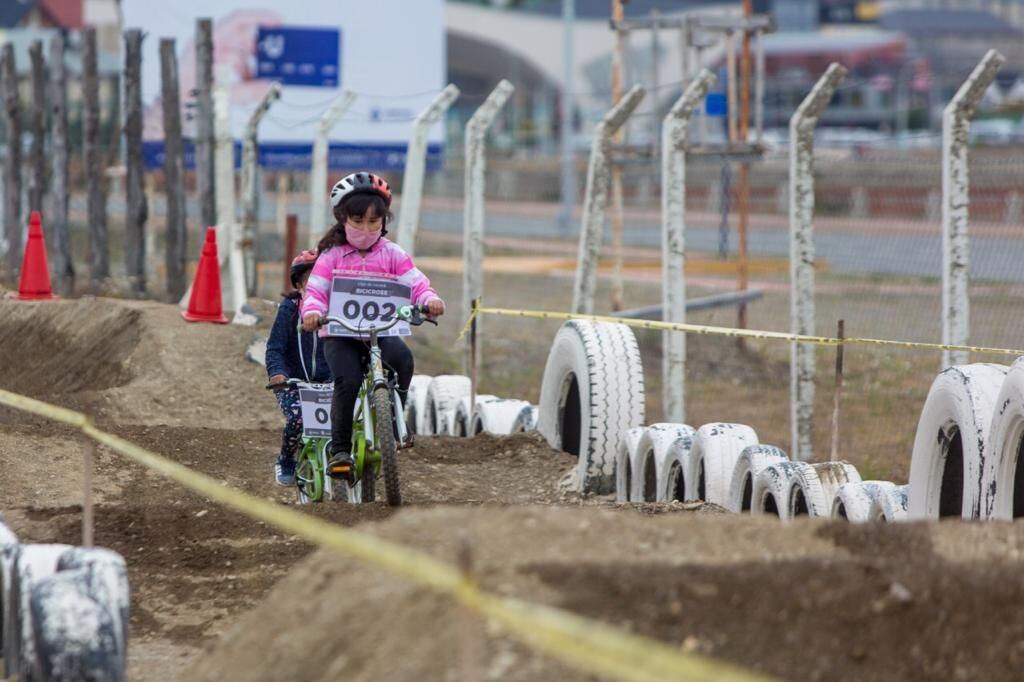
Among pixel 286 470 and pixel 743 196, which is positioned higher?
pixel 743 196

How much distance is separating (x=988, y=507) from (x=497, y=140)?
5559 cm

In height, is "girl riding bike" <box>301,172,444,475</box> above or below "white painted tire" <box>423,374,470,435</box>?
above

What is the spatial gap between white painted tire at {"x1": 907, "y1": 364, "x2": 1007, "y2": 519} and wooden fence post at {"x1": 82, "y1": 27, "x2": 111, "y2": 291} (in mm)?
13098

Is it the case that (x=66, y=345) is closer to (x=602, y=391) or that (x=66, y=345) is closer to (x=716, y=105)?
(x=602, y=391)

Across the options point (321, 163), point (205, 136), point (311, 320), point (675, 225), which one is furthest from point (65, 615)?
point (205, 136)

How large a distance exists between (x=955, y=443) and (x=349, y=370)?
9.44ft

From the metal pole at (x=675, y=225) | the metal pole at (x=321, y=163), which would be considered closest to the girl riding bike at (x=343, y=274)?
the metal pole at (x=675, y=225)

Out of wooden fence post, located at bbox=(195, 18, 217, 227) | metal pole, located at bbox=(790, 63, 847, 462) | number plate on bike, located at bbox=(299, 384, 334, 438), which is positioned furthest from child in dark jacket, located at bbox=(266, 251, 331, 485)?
wooden fence post, located at bbox=(195, 18, 217, 227)

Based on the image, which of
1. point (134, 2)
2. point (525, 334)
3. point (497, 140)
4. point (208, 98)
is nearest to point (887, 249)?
point (525, 334)

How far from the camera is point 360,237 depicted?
28.6 feet

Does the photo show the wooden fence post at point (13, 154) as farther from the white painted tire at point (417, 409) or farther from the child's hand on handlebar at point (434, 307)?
the child's hand on handlebar at point (434, 307)

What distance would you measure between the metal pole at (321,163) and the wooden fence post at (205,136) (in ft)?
4.54

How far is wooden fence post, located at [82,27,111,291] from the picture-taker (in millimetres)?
19312

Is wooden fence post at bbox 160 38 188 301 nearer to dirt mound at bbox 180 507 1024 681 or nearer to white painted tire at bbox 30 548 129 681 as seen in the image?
white painted tire at bbox 30 548 129 681
